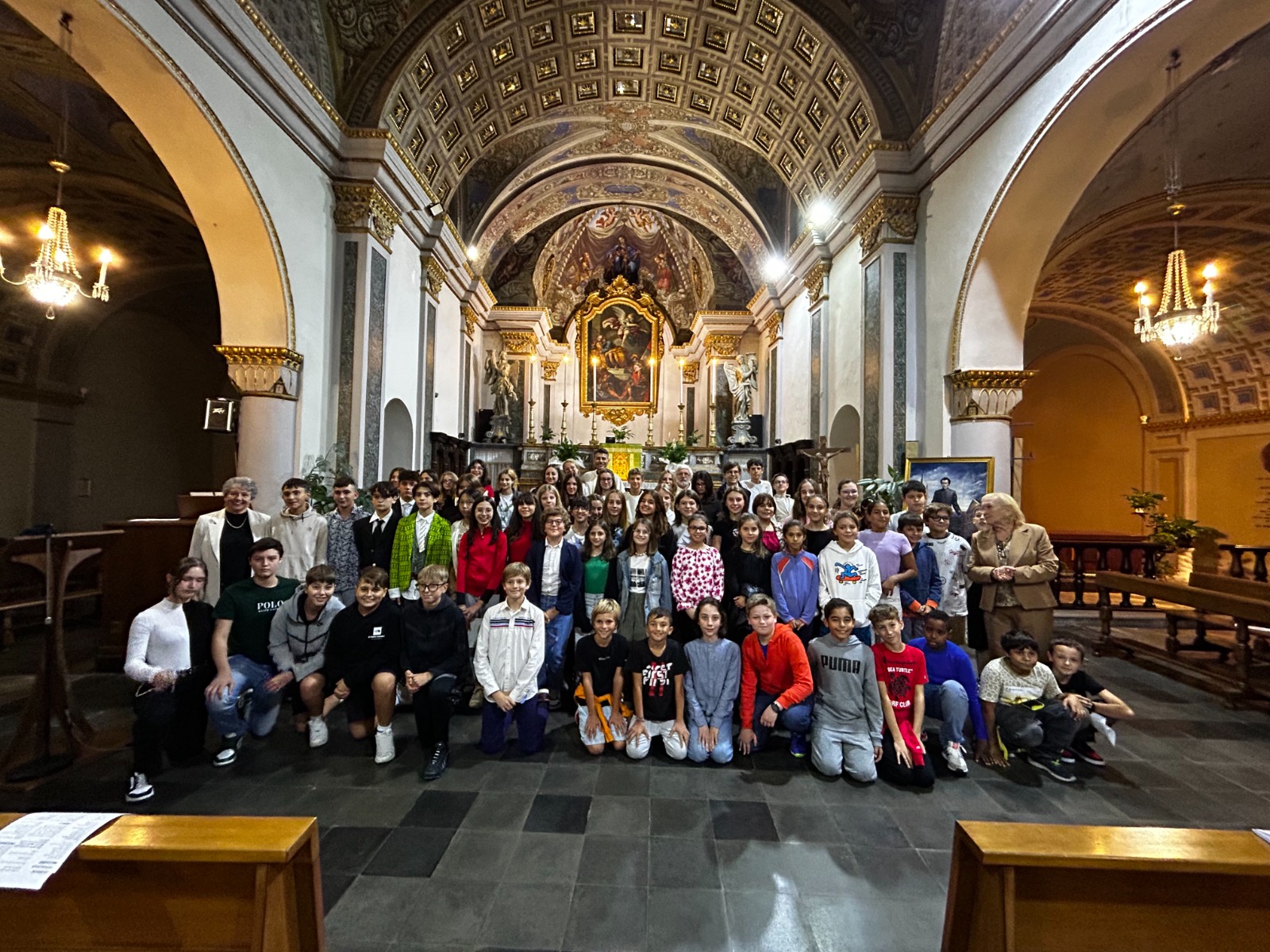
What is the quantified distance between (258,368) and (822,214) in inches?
386

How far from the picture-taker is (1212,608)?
534 centimetres

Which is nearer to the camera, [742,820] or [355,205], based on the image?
[742,820]

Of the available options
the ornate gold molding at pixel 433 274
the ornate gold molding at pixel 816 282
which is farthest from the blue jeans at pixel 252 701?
the ornate gold molding at pixel 816 282

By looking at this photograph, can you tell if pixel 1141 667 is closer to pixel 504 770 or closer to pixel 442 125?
pixel 504 770

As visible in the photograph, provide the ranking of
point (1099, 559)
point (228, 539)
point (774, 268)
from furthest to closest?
point (774, 268) < point (1099, 559) < point (228, 539)

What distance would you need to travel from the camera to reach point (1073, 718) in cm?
362

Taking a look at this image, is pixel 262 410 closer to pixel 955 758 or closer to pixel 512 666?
pixel 512 666

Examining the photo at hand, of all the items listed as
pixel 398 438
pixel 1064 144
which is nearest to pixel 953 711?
pixel 1064 144

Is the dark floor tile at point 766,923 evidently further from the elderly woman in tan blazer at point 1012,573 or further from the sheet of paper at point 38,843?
the elderly woman in tan blazer at point 1012,573

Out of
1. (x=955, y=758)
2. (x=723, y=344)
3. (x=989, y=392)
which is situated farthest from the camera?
(x=723, y=344)

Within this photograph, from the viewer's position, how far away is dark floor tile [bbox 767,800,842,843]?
2873 mm

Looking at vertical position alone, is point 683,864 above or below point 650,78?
below

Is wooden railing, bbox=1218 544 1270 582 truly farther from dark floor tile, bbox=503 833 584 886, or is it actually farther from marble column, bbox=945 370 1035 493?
dark floor tile, bbox=503 833 584 886

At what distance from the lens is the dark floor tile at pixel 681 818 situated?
2908mm
